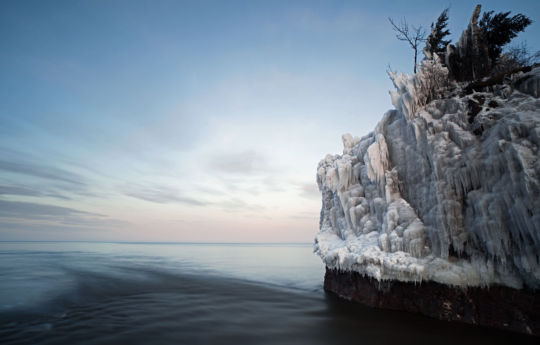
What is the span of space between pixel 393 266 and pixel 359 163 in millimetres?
6791

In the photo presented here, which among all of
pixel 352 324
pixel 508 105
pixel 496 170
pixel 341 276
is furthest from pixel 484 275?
pixel 341 276

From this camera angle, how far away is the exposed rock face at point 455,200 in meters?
7.89

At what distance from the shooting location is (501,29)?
51.9ft

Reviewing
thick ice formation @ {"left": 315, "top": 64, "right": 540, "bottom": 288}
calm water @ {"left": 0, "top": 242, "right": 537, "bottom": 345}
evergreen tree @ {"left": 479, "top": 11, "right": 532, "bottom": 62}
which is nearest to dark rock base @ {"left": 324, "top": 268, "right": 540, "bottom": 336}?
calm water @ {"left": 0, "top": 242, "right": 537, "bottom": 345}

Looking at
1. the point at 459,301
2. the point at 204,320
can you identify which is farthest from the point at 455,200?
the point at 204,320

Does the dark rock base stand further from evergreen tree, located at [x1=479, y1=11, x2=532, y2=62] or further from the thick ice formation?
evergreen tree, located at [x1=479, y1=11, x2=532, y2=62]

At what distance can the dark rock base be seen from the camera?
8.18 metres

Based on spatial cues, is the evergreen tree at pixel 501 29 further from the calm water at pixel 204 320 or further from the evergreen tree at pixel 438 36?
the calm water at pixel 204 320

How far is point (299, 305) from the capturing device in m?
15.4

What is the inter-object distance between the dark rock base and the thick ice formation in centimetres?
57

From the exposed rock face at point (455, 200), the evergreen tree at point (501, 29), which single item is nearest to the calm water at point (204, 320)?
the exposed rock face at point (455, 200)

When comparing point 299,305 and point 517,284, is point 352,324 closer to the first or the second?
point 299,305

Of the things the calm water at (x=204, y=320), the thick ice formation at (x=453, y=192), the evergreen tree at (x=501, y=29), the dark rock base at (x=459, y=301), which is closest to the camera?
the thick ice formation at (x=453, y=192)

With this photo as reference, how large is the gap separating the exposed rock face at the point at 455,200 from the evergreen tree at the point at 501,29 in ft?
29.0
